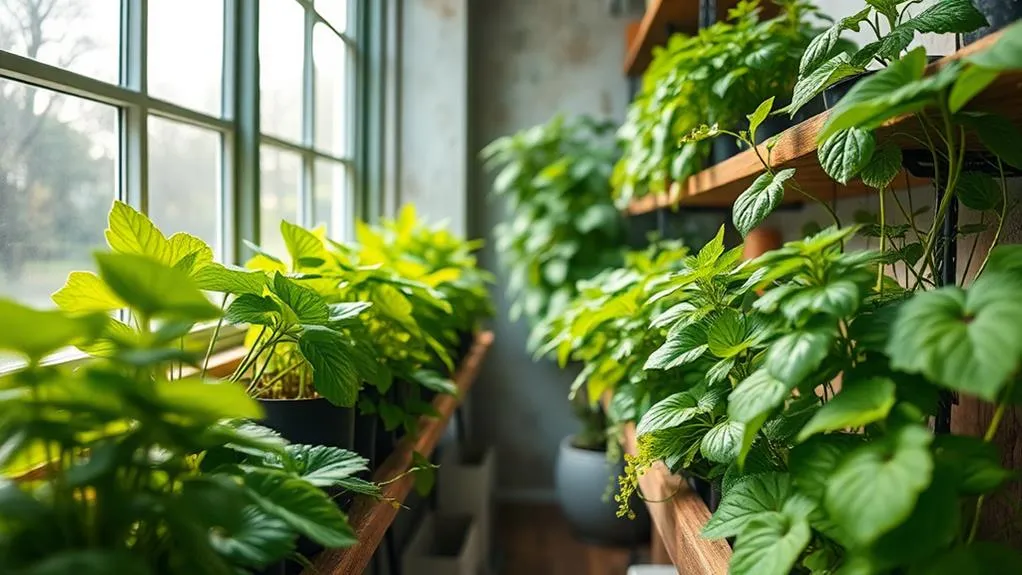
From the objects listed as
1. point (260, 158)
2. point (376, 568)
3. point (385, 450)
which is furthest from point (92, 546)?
point (376, 568)

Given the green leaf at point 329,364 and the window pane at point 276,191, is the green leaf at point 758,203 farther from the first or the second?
the window pane at point 276,191

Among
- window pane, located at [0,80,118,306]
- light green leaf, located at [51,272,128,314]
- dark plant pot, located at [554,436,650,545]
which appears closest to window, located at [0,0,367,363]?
window pane, located at [0,80,118,306]

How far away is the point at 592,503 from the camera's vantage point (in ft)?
8.51

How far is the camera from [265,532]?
2.19 feet

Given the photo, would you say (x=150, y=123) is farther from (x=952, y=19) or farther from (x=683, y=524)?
(x=952, y=19)

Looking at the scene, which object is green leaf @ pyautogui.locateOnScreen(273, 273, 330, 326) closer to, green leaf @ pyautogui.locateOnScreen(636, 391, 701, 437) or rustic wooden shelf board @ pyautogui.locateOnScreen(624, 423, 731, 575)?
green leaf @ pyautogui.locateOnScreen(636, 391, 701, 437)

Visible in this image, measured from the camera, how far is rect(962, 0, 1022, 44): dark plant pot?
0.93 meters

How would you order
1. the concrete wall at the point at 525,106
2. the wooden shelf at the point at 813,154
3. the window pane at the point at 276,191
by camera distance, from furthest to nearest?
the concrete wall at the point at 525,106
the window pane at the point at 276,191
the wooden shelf at the point at 813,154

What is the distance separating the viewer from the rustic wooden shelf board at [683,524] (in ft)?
3.15

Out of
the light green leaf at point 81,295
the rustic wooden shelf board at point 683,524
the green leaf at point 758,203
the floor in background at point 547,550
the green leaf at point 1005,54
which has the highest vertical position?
the green leaf at point 1005,54

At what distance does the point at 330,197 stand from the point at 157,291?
2138mm

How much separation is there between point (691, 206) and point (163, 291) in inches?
75.8

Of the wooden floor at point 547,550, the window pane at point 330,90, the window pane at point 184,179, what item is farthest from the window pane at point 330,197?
the wooden floor at point 547,550

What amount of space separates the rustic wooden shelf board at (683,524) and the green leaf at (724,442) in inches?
4.4
